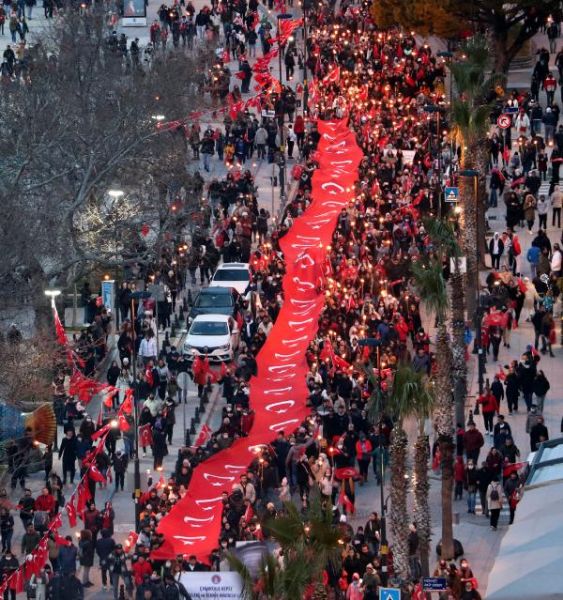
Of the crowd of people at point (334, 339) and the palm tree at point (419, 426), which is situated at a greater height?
the palm tree at point (419, 426)

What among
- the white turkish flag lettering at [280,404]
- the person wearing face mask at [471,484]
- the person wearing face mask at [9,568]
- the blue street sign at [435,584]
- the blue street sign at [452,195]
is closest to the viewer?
the blue street sign at [435,584]

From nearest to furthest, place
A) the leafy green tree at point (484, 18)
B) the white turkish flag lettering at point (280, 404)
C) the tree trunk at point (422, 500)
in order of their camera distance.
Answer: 1. the tree trunk at point (422, 500)
2. the white turkish flag lettering at point (280, 404)
3. the leafy green tree at point (484, 18)

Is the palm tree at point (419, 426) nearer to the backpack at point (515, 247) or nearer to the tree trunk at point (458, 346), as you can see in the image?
the tree trunk at point (458, 346)

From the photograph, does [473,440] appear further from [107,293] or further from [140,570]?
[107,293]

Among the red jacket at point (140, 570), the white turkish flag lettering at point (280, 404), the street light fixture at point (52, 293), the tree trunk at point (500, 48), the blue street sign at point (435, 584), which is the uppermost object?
the tree trunk at point (500, 48)

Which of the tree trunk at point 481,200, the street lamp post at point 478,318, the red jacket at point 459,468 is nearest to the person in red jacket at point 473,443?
the red jacket at point 459,468

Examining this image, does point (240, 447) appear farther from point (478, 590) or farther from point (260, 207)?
point (260, 207)

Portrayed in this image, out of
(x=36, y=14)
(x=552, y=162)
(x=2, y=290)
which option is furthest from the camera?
(x=36, y=14)

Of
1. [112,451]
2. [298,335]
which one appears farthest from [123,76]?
[112,451]
